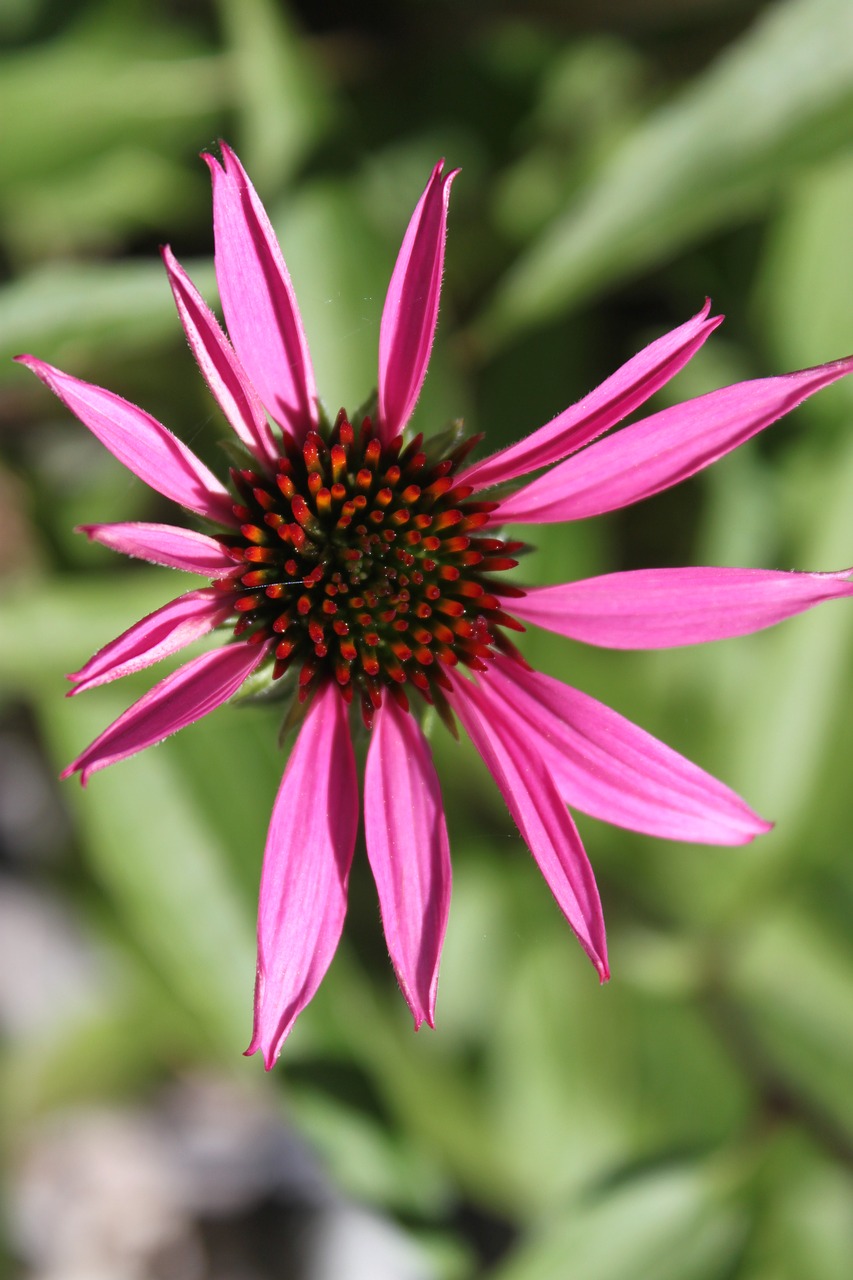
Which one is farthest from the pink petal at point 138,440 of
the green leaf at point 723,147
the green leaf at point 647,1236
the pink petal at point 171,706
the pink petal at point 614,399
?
the green leaf at point 647,1236

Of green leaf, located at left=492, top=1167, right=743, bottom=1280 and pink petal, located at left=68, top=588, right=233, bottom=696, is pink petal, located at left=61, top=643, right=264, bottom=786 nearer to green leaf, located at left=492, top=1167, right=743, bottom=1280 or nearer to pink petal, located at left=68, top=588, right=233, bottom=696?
pink petal, located at left=68, top=588, right=233, bottom=696

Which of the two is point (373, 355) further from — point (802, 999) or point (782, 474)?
point (802, 999)

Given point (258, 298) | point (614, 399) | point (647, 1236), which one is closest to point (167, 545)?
point (258, 298)

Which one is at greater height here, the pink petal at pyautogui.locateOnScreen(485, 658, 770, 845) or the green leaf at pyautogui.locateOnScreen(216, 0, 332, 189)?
the green leaf at pyautogui.locateOnScreen(216, 0, 332, 189)

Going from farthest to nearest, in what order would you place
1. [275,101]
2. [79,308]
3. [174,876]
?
[174,876] < [275,101] < [79,308]

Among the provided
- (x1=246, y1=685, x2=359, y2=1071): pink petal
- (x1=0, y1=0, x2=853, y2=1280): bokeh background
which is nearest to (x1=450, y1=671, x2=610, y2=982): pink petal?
(x1=246, y1=685, x2=359, y2=1071): pink petal

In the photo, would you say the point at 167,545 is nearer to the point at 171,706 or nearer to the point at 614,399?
the point at 171,706
